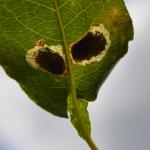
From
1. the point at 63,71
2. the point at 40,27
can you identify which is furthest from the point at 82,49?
the point at 40,27

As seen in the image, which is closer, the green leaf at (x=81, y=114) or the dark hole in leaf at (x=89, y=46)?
the green leaf at (x=81, y=114)

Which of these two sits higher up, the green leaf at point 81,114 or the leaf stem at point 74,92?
the leaf stem at point 74,92

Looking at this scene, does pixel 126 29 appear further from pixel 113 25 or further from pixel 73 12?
pixel 73 12

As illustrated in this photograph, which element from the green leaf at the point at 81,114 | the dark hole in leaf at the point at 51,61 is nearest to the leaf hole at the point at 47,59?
the dark hole in leaf at the point at 51,61

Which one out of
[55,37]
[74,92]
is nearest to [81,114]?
[74,92]

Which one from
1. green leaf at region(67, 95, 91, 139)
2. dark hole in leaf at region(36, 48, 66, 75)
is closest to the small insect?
dark hole in leaf at region(36, 48, 66, 75)

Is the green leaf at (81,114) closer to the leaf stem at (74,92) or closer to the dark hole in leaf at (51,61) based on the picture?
the leaf stem at (74,92)

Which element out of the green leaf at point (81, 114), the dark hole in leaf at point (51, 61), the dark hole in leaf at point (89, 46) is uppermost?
the dark hole in leaf at point (89, 46)
